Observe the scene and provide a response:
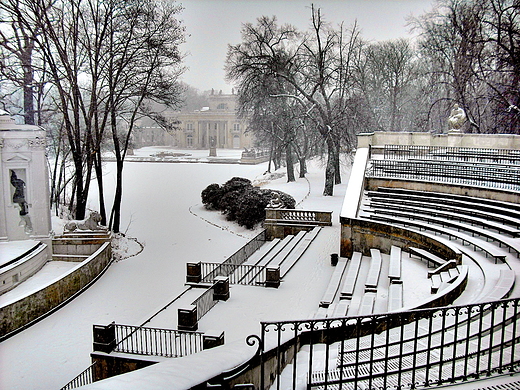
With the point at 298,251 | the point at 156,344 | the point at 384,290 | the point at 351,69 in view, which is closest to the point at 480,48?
the point at 351,69

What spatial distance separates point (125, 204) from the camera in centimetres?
3428

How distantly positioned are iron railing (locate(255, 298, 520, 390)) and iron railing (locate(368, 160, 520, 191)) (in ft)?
34.3

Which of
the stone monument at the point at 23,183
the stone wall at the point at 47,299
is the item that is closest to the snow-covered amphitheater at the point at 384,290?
the stone wall at the point at 47,299

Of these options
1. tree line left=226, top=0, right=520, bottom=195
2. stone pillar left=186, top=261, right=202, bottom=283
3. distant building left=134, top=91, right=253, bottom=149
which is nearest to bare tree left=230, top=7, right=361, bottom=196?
tree line left=226, top=0, right=520, bottom=195

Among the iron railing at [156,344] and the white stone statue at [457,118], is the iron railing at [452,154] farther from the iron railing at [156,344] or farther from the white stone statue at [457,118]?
the iron railing at [156,344]

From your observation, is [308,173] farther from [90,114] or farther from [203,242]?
[90,114]

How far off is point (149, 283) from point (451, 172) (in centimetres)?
1278

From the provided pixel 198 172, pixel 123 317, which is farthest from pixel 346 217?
pixel 198 172

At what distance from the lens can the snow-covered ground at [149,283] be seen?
39.5 ft

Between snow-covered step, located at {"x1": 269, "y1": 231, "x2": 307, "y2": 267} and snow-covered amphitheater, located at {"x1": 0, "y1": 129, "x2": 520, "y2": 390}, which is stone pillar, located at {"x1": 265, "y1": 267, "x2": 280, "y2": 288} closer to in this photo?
snow-covered amphitheater, located at {"x1": 0, "y1": 129, "x2": 520, "y2": 390}

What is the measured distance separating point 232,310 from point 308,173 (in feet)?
94.0

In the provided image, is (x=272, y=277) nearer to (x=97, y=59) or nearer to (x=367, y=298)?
(x=367, y=298)

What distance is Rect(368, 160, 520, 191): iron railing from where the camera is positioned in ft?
57.2

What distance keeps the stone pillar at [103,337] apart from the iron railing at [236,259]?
4.62 m
